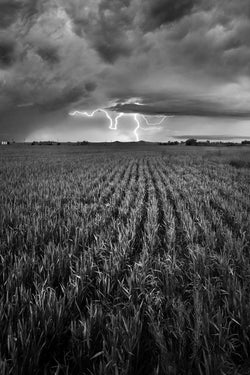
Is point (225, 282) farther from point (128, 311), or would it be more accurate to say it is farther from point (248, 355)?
point (128, 311)

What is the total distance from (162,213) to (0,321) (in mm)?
6399

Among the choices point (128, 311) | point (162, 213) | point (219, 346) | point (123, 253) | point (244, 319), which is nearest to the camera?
point (219, 346)

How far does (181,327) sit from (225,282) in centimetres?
128

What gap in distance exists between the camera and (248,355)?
8.19ft

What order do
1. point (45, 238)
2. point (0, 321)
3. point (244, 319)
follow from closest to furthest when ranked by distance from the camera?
1. point (0, 321)
2. point (244, 319)
3. point (45, 238)

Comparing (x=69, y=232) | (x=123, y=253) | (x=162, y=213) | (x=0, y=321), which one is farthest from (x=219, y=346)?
(x=162, y=213)

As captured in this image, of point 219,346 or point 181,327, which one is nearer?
point 219,346

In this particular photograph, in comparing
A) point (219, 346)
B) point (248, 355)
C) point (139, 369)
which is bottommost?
point (248, 355)

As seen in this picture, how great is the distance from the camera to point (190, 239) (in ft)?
17.6

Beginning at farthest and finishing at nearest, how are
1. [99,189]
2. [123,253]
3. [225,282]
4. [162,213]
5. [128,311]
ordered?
[99,189], [162,213], [123,253], [225,282], [128,311]

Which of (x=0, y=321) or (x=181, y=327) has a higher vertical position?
(x=0, y=321)

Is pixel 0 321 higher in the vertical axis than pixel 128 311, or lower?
higher

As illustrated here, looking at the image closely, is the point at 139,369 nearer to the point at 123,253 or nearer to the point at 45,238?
the point at 123,253

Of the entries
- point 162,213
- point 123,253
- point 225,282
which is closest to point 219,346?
point 225,282
